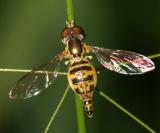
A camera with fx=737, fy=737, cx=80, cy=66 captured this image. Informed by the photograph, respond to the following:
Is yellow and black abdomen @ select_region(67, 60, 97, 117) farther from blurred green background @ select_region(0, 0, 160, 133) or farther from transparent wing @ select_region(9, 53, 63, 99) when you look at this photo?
blurred green background @ select_region(0, 0, 160, 133)

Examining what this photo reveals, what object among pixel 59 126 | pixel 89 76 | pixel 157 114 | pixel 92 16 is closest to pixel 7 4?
pixel 92 16

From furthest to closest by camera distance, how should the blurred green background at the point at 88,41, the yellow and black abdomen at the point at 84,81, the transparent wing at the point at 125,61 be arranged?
the blurred green background at the point at 88,41, the transparent wing at the point at 125,61, the yellow and black abdomen at the point at 84,81

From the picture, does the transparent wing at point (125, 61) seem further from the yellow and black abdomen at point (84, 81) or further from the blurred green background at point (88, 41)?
the blurred green background at point (88, 41)

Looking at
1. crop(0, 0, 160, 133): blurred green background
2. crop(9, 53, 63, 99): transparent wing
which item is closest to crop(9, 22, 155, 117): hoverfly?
crop(9, 53, 63, 99): transparent wing

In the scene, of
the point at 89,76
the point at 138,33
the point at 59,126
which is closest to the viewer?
the point at 89,76

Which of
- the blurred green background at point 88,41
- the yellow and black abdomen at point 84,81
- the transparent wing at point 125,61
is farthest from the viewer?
the blurred green background at point 88,41

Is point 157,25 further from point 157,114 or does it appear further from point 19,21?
point 19,21

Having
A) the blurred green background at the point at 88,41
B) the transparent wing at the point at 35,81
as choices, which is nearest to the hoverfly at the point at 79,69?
the transparent wing at the point at 35,81

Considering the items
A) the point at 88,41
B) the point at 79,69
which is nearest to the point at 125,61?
the point at 79,69
